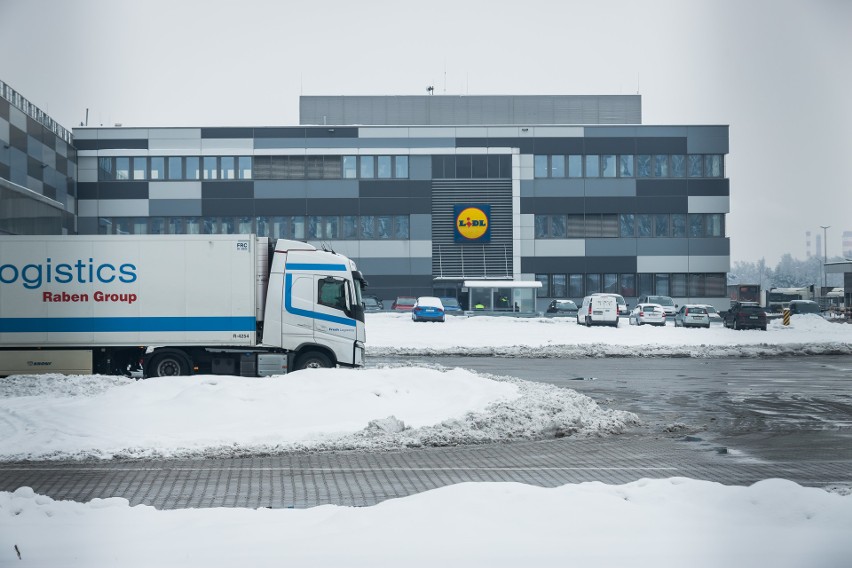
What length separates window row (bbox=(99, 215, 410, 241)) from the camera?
221 ft

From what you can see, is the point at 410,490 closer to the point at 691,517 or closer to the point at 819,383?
the point at 691,517

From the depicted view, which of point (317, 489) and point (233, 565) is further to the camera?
point (317, 489)

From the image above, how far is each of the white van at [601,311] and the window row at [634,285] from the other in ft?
58.8

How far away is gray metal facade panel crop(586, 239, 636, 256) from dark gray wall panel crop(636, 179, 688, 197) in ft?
13.2

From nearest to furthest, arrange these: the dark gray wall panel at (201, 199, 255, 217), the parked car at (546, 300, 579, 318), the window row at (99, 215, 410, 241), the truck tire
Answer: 1. the truck tire
2. the parked car at (546, 300, 579, 318)
3. the window row at (99, 215, 410, 241)
4. the dark gray wall panel at (201, 199, 255, 217)

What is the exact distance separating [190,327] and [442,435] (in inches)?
405

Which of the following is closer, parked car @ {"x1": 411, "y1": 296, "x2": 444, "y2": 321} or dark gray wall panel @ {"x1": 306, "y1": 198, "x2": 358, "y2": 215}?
parked car @ {"x1": 411, "y1": 296, "x2": 444, "y2": 321}

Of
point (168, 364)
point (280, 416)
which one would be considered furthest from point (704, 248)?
point (280, 416)

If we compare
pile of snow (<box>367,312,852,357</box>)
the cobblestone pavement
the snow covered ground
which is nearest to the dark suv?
pile of snow (<box>367,312,852,357</box>)

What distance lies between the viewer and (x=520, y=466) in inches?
410

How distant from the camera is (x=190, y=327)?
21.0 metres

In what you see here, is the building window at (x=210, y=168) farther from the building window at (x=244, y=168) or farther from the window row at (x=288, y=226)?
the window row at (x=288, y=226)

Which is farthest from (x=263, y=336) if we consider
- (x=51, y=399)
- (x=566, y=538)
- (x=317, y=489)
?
(x=566, y=538)

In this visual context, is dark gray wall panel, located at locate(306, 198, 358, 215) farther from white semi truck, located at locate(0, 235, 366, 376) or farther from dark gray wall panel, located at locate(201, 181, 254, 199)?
white semi truck, located at locate(0, 235, 366, 376)
